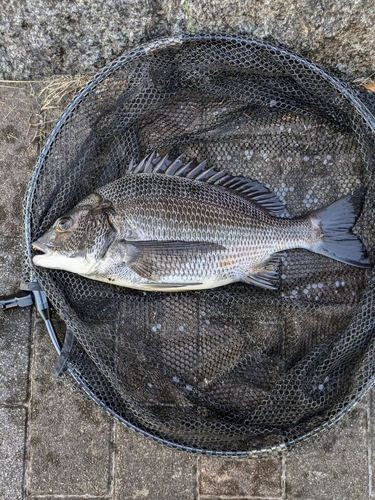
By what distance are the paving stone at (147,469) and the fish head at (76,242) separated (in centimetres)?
141

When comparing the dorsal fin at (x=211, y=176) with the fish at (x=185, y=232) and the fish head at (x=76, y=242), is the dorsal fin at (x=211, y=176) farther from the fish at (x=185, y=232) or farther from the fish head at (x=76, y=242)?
the fish head at (x=76, y=242)

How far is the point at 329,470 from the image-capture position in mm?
3336

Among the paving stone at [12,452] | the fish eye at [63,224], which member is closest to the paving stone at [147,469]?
the paving stone at [12,452]

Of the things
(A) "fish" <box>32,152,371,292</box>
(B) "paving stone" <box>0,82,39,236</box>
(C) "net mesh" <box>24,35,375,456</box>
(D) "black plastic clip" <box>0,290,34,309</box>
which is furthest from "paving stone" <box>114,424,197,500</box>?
(B) "paving stone" <box>0,82,39,236</box>

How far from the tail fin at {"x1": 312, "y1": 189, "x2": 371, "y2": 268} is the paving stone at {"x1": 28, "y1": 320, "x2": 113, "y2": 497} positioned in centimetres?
212

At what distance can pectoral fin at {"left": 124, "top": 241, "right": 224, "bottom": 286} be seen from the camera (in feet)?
9.31

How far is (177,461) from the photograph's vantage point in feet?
11.0

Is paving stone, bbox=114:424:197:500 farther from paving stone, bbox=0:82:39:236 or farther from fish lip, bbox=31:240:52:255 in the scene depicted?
paving stone, bbox=0:82:39:236

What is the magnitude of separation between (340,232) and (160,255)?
1.29 m

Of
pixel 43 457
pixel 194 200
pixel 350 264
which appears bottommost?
pixel 43 457

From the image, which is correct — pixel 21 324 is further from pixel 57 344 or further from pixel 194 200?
pixel 194 200

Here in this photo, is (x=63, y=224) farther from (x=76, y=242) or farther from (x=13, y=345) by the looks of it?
(x=13, y=345)

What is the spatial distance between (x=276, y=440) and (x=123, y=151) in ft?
7.27

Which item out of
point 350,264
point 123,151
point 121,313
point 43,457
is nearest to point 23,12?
point 123,151
